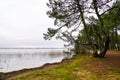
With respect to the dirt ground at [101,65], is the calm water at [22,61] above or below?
below

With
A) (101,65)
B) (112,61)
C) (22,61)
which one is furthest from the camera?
(22,61)

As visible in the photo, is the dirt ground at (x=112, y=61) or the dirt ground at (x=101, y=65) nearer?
the dirt ground at (x=101, y=65)

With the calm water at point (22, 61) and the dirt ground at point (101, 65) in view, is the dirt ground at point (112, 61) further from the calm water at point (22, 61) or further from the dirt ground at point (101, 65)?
the calm water at point (22, 61)

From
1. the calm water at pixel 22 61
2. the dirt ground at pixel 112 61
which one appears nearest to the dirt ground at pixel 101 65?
the dirt ground at pixel 112 61

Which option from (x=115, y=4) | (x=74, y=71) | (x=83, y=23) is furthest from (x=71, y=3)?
(x=74, y=71)

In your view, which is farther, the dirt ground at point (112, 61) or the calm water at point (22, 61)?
the calm water at point (22, 61)

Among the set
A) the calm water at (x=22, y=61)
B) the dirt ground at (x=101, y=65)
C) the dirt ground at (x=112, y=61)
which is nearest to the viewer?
the dirt ground at (x=101, y=65)

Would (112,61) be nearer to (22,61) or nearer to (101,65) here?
(101,65)

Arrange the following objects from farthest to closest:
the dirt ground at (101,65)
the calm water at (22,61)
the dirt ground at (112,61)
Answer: the calm water at (22,61), the dirt ground at (112,61), the dirt ground at (101,65)

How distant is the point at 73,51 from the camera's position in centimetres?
2911

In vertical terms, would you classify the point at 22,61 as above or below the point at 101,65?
below

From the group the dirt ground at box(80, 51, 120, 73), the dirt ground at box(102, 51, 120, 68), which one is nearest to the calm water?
the dirt ground at box(80, 51, 120, 73)

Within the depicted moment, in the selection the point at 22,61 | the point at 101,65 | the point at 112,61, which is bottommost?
the point at 22,61

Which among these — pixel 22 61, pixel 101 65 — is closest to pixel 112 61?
pixel 101 65
